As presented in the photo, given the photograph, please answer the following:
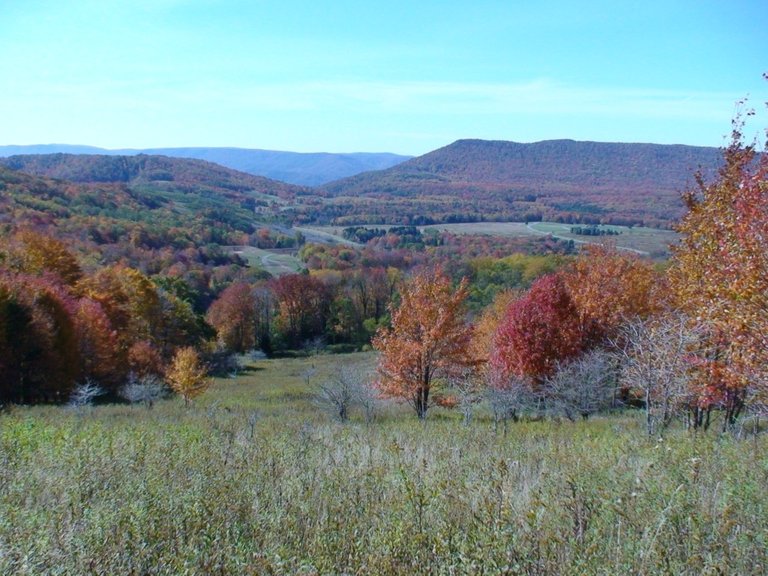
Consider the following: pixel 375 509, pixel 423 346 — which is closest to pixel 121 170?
pixel 423 346

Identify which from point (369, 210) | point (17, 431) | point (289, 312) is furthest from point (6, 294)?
point (369, 210)

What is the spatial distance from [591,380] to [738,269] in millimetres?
7846

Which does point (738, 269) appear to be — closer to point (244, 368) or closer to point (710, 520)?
point (710, 520)

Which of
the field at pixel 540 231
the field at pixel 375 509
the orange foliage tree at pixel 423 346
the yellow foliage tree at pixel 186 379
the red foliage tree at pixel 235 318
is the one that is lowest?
the red foliage tree at pixel 235 318

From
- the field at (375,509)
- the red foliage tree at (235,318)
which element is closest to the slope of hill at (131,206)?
the red foliage tree at (235,318)

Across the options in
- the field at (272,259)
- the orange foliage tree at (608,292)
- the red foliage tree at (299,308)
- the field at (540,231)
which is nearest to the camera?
the orange foliage tree at (608,292)

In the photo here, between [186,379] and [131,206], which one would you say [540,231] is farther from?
[186,379]

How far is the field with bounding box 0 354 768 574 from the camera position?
2.77m

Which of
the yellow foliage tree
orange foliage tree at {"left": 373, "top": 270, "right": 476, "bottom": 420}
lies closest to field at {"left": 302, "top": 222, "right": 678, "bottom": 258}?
the yellow foliage tree

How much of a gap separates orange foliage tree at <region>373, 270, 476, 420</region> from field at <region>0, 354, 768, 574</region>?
482 inches

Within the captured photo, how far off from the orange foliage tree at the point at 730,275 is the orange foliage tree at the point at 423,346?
7.04 metres

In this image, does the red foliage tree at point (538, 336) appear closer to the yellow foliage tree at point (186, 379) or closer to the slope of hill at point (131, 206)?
the yellow foliage tree at point (186, 379)

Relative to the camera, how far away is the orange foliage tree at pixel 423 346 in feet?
58.5

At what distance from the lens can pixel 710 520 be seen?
10.9 ft
